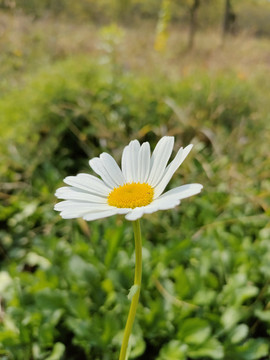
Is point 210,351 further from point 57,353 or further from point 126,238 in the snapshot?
point 126,238

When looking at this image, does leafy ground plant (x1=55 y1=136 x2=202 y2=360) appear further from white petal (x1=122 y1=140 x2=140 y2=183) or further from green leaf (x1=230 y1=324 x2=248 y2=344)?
green leaf (x1=230 y1=324 x2=248 y2=344)

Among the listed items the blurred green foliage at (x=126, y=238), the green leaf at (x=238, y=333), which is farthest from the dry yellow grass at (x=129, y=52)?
the green leaf at (x=238, y=333)

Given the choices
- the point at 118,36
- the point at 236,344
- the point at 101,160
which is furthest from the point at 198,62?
the point at 101,160

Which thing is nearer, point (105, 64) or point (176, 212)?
point (176, 212)

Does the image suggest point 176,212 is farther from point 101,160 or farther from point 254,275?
point 101,160

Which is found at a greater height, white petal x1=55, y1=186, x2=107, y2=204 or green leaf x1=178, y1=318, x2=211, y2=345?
white petal x1=55, y1=186, x2=107, y2=204

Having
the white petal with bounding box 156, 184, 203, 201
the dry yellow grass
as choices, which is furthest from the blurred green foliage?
the dry yellow grass

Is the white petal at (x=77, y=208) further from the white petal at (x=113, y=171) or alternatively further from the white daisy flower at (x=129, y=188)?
the white petal at (x=113, y=171)
